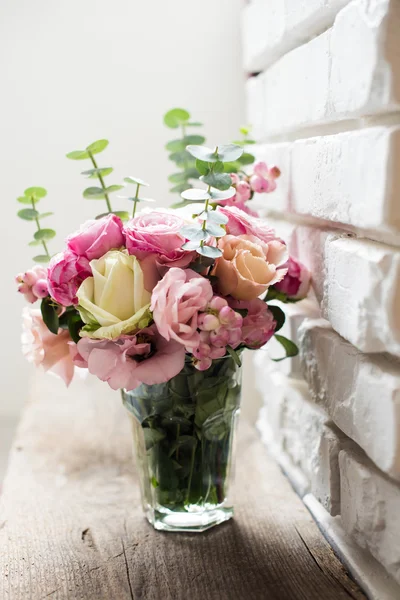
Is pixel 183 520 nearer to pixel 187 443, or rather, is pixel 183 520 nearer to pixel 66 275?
pixel 187 443

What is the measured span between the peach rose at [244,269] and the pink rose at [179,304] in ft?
0.17

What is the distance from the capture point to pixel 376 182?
2.13 feet

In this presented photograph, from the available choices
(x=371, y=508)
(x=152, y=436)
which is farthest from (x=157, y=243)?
(x=371, y=508)

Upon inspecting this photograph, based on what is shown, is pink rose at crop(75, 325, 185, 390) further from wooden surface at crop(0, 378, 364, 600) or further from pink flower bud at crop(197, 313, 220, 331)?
wooden surface at crop(0, 378, 364, 600)

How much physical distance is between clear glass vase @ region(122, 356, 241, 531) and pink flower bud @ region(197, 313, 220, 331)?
0.39 ft

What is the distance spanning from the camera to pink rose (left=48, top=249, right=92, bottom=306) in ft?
2.46

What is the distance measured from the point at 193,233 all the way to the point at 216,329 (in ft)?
0.34

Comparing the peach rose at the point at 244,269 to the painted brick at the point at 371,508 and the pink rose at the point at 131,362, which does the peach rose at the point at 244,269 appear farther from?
the painted brick at the point at 371,508

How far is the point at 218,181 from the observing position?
0.77 metres

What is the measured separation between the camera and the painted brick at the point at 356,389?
2.18 ft

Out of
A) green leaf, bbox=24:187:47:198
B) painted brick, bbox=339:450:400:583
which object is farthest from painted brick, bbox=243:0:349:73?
painted brick, bbox=339:450:400:583

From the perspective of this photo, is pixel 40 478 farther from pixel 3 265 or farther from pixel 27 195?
pixel 3 265

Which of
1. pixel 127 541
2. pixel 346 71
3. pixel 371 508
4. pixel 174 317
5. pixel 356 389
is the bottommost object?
pixel 127 541

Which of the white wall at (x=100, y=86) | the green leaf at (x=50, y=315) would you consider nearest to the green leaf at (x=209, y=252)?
the green leaf at (x=50, y=315)
